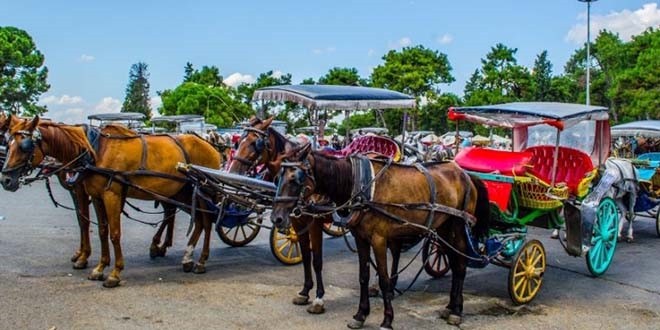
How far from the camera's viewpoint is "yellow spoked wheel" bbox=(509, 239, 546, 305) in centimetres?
635

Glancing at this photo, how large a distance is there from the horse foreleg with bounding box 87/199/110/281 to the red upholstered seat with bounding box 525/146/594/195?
18.3ft

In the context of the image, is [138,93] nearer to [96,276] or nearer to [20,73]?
[20,73]

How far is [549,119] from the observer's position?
6.86 meters

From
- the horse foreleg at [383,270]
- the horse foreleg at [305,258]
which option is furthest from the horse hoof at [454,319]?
the horse foreleg at [305,258]

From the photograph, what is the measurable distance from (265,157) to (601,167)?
502cm

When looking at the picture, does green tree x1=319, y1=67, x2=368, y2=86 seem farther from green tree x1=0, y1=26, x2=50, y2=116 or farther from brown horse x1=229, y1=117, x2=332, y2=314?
brown horse x1=229, y1=117, x2=332, y2=314

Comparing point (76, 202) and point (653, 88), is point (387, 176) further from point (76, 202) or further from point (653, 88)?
point (653, 88)

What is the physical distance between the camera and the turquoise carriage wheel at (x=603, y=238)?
7.74 m

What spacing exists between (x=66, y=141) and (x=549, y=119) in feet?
18.5

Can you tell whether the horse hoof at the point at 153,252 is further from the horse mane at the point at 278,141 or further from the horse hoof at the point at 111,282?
the horse mane at the point at 278,141

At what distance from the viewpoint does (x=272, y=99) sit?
8.02 meters

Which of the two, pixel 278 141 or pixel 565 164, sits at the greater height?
pixel 278 141

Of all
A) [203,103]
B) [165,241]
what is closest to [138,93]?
[203,103]

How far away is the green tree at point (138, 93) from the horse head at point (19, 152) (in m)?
85.5
